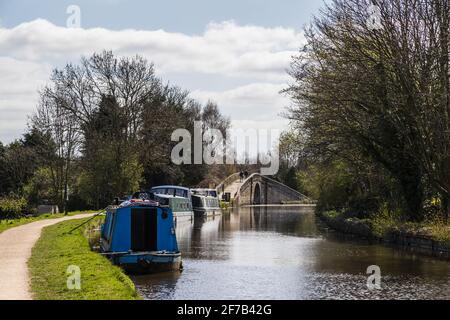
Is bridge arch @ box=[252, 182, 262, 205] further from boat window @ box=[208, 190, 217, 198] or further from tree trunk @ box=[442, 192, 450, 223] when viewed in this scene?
tree trunk @ box=[442, 192, 450, 223]

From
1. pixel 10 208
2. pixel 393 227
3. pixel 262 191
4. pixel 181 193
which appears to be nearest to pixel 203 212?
pixel 181 193

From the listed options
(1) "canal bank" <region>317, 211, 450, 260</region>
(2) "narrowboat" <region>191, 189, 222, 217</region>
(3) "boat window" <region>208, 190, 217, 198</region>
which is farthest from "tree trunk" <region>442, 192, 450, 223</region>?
(3) "boat window" <region>208, 190, 217, 198</region>

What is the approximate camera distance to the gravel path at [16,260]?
11.8 metres

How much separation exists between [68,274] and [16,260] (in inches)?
111

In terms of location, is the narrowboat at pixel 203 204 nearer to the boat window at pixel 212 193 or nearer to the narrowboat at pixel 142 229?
the boat window at pixel 212 193

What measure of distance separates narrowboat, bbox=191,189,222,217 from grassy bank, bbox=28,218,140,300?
100ft

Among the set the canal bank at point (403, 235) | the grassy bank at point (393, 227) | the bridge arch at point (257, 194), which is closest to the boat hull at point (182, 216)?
the grassy bank at point (393, 227)

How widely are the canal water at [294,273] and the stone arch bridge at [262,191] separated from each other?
5607cm

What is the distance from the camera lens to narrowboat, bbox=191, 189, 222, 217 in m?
51.7

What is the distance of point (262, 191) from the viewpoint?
90938mm

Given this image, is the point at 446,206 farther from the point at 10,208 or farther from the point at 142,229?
the point at 10,208

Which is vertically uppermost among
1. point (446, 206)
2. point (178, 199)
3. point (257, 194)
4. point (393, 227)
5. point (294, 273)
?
point (257, 194)
